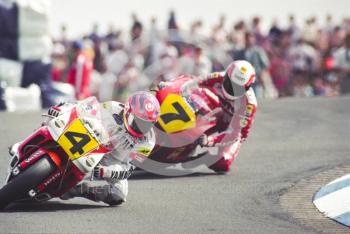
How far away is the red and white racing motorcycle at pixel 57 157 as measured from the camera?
25.2 feet

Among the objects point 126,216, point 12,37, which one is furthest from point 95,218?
point 12,37

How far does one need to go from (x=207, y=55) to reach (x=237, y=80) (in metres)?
8.23

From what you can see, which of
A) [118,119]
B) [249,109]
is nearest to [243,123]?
[249,109]

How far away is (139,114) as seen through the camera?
805 centimetres

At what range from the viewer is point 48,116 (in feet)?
27.6

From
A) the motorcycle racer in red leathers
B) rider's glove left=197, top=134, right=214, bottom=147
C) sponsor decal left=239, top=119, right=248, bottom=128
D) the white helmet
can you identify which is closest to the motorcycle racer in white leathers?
rider's glove left=197, top=134, right=214, bottom=147

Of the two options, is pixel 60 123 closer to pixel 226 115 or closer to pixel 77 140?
pixel 77 140

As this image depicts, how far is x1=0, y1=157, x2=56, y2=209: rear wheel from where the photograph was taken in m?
7.62

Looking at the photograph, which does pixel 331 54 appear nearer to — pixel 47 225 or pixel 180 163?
pixel 180 163

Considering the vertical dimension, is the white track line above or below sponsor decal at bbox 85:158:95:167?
below

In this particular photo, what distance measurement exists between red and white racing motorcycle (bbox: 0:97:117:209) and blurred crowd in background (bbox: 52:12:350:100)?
8.87 meters

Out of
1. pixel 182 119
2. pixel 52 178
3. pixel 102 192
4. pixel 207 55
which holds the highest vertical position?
pixel 52 178

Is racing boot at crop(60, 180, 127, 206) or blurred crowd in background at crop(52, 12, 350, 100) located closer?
racing boot at crop(60, 180, 127, 206)

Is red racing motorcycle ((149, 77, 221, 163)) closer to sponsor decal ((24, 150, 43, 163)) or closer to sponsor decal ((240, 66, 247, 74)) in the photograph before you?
sponsor decal ((240, 66, 247, 74))
